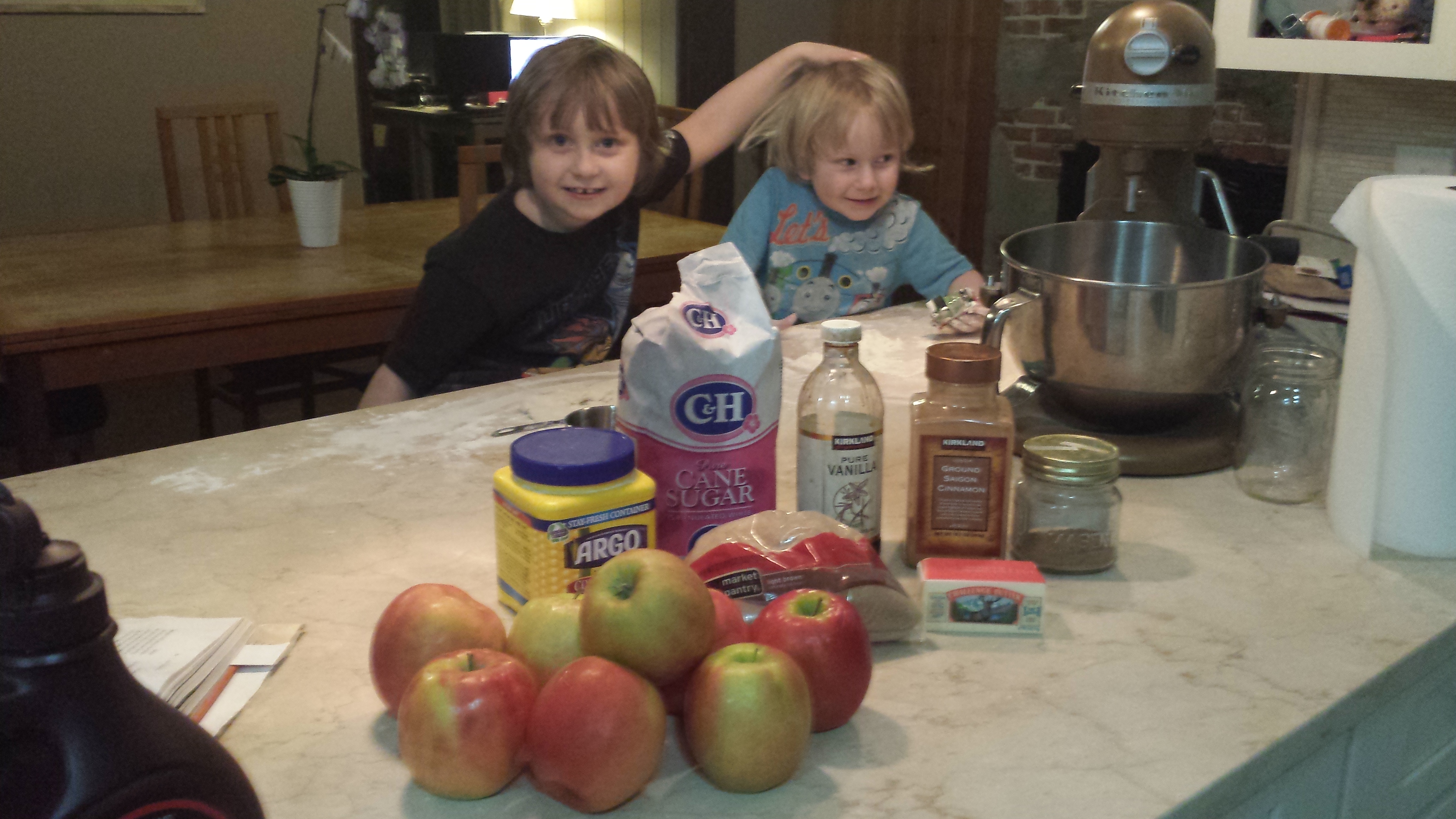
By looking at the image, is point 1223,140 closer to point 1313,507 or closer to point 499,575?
point 1313,507

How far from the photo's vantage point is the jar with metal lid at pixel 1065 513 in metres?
0.99

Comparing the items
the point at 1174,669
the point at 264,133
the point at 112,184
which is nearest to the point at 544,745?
the point at 1174,669

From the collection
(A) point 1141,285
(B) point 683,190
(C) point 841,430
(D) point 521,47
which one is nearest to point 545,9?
(D) point 521,47

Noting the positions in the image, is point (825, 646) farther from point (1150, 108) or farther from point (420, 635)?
point (1150, 108)

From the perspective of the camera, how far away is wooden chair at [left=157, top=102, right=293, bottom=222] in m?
3.32

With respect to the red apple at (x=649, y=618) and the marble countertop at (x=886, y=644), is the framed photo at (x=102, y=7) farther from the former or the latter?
the red apple at (x=649, y=618)

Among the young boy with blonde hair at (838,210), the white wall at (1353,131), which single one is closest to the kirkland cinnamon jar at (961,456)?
the young boy with blonde hair at (838,210)

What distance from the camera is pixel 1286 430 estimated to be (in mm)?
1183

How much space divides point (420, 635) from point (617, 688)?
0.16 metres

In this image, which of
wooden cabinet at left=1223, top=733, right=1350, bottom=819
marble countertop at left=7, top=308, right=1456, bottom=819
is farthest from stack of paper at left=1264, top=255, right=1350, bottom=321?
wooden cabinet at left=1223, top=733, right=1350, bottom=819

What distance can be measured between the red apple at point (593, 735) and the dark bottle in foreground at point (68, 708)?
20 centimetres

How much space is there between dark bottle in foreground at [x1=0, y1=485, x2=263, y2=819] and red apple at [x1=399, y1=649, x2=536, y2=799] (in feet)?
0.58

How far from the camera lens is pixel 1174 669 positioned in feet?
2.83

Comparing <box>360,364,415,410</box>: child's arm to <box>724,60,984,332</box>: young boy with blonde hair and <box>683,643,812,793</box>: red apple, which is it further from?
<box>683,643,812,793</box>: red apple
